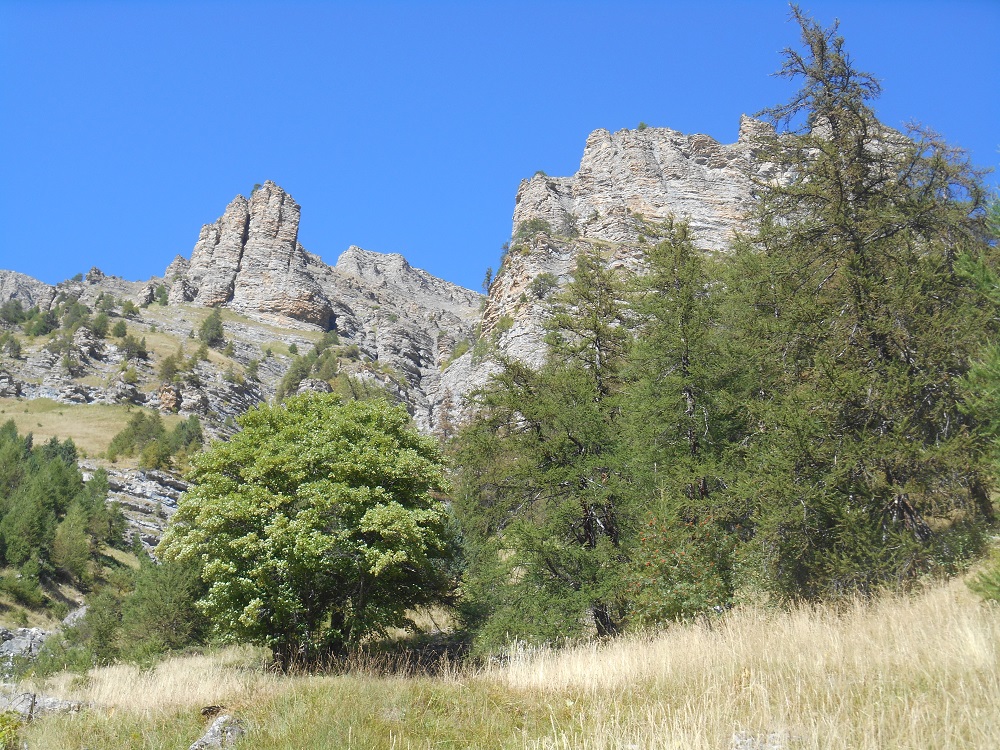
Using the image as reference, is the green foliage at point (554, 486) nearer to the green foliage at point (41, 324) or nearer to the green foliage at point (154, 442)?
the green foliage at point (154, 442)

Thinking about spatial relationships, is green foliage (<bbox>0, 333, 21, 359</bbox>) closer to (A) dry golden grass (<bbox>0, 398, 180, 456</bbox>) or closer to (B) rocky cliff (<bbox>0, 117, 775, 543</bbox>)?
(B) rocky cliff (<bbox>0, 117, 775, 543</bbox>)

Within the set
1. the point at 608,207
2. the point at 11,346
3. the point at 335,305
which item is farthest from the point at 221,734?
the point at 335,305

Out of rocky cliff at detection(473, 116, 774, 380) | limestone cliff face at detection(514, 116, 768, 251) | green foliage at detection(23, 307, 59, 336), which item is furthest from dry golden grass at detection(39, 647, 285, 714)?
green foliage at detection(23, 307, 59, 336)

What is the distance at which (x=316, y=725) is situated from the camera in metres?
6.05

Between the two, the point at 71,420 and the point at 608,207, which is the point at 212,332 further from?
the point at 608,207

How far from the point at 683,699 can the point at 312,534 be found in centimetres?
998

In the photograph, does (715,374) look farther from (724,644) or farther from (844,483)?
(724,644)

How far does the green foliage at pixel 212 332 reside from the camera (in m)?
103

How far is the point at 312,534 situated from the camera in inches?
547

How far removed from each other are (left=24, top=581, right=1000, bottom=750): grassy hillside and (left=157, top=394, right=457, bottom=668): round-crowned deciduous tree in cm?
541

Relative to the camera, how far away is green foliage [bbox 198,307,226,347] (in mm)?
102625

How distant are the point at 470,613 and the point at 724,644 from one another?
10680 mm

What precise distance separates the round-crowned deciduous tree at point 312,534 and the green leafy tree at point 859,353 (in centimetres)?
790

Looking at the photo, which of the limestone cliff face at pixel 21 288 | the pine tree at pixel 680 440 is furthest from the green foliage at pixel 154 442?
the limestone cliff face at pixel 21 288
